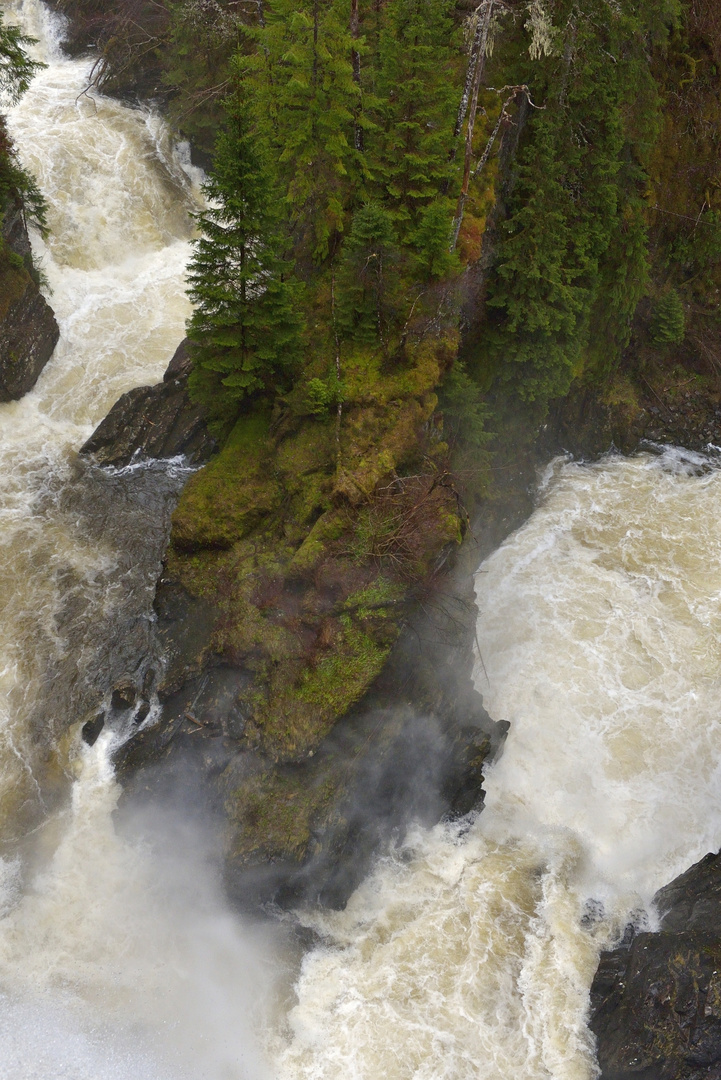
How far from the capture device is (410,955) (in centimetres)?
1456

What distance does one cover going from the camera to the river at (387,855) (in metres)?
13.6

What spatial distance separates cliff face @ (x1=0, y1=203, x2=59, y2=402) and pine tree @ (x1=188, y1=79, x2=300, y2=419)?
7724 millimetres

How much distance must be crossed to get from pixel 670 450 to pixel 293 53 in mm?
18489

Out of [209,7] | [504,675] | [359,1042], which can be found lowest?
[359,1042]

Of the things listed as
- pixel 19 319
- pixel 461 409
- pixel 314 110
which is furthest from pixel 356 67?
pixel 19 319

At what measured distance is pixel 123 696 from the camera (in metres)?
17.2

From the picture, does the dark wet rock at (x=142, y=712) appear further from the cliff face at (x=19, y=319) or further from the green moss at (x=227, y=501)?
the cliff face at (x=19, y=319)

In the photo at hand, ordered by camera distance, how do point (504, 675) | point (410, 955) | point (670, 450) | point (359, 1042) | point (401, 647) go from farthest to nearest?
point (670, 450) < point (504, 675) < point (401, 647) < point (410, 955) < point (359, 1042)

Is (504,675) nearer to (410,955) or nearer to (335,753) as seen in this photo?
(335,753)

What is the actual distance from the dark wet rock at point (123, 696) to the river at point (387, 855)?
1.88ft

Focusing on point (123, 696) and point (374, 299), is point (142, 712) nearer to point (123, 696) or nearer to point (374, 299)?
point (123, 696)

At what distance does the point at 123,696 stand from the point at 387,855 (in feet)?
24.1

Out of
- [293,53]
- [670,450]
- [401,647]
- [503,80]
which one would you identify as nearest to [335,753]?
[401,647]

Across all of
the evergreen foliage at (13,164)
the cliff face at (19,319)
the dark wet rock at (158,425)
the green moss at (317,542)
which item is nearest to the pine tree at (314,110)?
the dark wet rock at (158,425)
